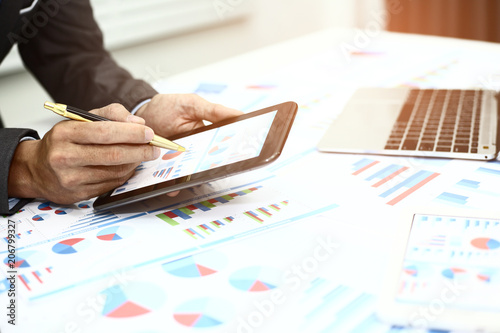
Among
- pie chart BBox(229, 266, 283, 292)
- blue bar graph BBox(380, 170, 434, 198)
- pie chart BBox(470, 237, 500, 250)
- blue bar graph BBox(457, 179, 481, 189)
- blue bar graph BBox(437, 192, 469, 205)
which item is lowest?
blue bar graph BBox(457, 179, 481, 189)

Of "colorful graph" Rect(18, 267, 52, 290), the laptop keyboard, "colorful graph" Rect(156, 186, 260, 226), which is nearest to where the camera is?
"colorful graph" Rect(18, 267, 52, 290)

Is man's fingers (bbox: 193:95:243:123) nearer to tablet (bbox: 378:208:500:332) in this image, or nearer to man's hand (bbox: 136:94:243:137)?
man's hand (bbox: 136:94:243:137)

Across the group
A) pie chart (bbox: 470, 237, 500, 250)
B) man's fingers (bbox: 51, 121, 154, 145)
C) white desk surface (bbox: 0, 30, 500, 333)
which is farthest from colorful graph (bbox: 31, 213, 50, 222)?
pie chart (bbox: 470, 237, 500, 250)

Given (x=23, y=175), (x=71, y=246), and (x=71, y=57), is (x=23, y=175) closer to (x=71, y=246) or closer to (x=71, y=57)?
(x=71, y=246)

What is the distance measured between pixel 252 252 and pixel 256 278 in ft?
0.16

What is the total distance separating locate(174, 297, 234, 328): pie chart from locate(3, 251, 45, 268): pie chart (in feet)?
0.62

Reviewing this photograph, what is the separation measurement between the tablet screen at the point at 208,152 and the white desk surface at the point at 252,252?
0.13 ft

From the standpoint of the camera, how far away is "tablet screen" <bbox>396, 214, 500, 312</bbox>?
1.39 ft

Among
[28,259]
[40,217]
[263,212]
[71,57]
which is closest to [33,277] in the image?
[28,259]

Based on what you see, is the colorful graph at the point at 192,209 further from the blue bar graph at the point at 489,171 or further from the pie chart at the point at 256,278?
the blue bar graph at the point at 489,171

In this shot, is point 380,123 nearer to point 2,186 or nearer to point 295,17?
point 2,186

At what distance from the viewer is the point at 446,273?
45cm

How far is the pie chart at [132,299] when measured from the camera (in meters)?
0.46

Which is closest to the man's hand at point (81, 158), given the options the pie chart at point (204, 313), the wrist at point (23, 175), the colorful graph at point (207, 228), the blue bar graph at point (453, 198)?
the wrist at point (23, 175)
